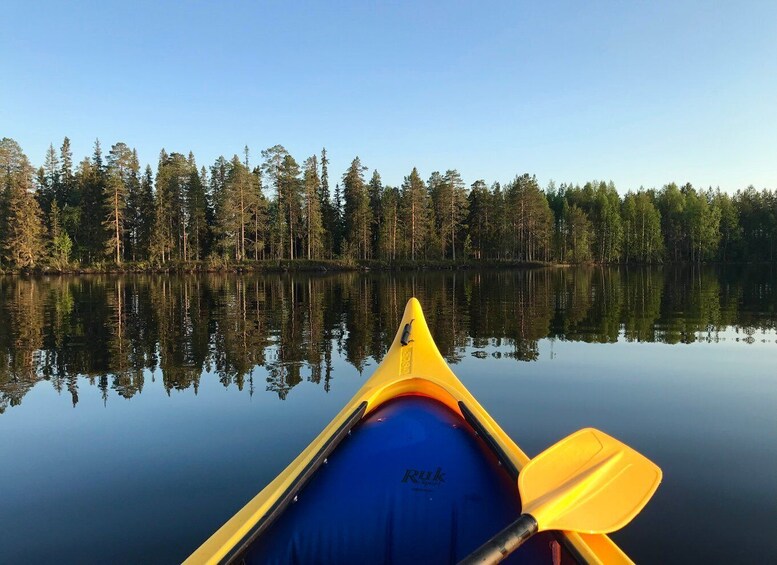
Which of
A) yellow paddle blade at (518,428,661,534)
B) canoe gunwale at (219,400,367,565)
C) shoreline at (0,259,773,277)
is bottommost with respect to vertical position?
canoe gunwale at (219,400,367,565)

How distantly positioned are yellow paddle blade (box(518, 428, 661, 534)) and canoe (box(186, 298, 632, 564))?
129mm

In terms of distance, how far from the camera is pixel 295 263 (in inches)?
2613

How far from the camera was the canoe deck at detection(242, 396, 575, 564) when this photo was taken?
3139 millimetres

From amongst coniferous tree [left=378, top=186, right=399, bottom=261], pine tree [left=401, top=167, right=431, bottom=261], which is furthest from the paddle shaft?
pine tree [left=401, top=167, right=431, bottom=261]

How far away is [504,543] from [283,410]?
6.26m

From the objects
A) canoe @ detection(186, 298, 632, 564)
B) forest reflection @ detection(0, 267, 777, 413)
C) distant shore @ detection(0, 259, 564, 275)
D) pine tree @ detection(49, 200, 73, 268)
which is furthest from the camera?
distant shore @ detection(0, 259, 564, 275)

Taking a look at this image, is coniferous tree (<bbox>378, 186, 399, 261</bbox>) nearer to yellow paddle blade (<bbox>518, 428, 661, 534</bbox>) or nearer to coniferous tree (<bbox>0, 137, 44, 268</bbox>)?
coniferous tree (<bbox>0, 137, 44, 268</bbox>)

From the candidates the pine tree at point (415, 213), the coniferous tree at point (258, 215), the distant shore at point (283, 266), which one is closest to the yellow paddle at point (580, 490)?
the distant shore at point (283, 266)

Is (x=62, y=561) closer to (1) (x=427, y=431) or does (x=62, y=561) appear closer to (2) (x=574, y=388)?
(1) (x=427, y=431)

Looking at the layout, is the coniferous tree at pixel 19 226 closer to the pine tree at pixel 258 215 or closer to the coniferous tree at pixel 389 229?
the pine tree at pixel 258 215

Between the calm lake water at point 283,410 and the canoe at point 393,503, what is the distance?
152 cm

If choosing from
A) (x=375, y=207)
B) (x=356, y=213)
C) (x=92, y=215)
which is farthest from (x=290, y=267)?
(x=92, y=215)

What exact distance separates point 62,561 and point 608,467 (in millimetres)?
4433

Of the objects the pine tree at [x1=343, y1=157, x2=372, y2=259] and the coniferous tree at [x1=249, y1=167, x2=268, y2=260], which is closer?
the coniferous tree at [x1=249, y1=167, x2=268, y2=260]
